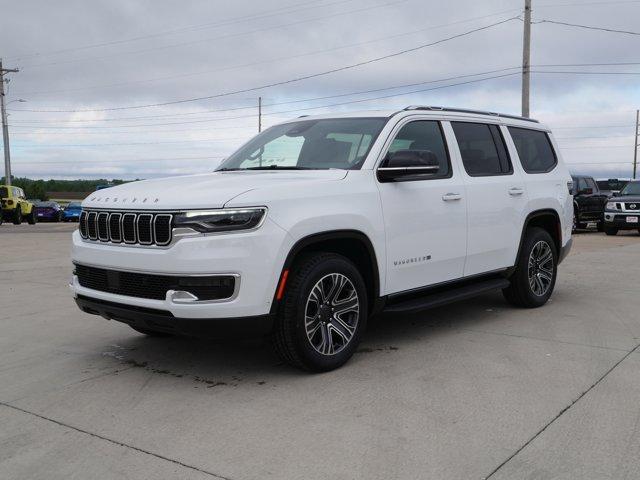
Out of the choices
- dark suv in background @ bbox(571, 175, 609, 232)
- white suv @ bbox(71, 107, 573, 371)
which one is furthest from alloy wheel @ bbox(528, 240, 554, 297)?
dark suv in background @ bbox(571, 175, 609, 232)

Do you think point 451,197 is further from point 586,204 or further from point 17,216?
point 17,216

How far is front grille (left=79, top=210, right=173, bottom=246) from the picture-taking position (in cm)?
419

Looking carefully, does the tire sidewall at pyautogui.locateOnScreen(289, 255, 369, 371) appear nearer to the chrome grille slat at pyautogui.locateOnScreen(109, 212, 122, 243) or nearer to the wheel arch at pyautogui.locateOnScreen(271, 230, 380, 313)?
the wheel arch at pyautogui.locateOnScreen(271, 230, 380, 313)

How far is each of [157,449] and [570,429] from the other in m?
2.23

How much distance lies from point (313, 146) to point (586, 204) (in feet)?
61.3

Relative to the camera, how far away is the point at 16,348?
558 centimetres

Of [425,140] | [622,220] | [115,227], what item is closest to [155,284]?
[115,227]

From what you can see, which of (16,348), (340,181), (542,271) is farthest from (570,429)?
(16,348)

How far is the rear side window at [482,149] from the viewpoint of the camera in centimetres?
600

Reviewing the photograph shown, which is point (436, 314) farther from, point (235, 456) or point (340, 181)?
point (235, 456)

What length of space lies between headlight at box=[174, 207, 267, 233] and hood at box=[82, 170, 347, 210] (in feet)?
0.17

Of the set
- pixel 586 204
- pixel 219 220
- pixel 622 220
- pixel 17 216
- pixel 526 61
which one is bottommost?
pixel 17 216

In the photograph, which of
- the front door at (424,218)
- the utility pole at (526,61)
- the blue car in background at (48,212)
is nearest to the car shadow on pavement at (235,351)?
the front door at (424,218)

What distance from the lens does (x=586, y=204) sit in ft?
71.3
